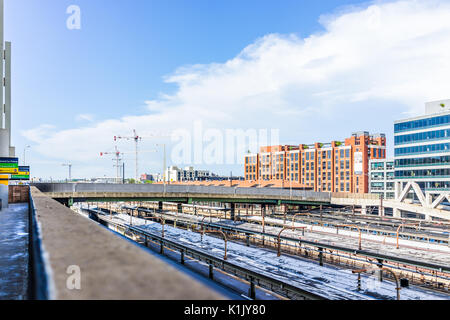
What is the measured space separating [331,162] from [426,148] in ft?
162

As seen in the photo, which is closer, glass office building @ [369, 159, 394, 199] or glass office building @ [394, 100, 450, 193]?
glass office building @ [394, 100, 450, 193]

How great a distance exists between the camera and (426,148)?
7319cm

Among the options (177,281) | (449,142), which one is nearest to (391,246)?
(177,281)

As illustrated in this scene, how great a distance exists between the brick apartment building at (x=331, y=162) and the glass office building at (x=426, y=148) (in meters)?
31.2

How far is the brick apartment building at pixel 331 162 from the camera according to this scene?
11419cm

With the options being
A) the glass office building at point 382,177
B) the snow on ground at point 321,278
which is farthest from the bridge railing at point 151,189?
the glass office building at point 382,177

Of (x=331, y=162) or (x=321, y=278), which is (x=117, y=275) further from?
(x=331, y=162)

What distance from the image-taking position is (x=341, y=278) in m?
17.0

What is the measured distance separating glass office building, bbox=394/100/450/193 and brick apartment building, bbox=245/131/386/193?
3120cm

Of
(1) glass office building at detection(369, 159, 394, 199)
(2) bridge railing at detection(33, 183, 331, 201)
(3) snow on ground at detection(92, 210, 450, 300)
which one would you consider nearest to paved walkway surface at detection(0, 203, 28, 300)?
(3) snow on ground at detection(92, 210, 450, 300)

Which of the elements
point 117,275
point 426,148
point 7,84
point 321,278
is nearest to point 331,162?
point 426,148

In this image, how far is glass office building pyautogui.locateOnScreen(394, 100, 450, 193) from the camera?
70.2 meters

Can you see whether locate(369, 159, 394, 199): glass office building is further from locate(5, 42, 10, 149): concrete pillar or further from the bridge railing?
locate(5, 42, 10, 149): concrete pillar

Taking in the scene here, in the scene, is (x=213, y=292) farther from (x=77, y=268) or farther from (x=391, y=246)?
(x=391, y=246)
